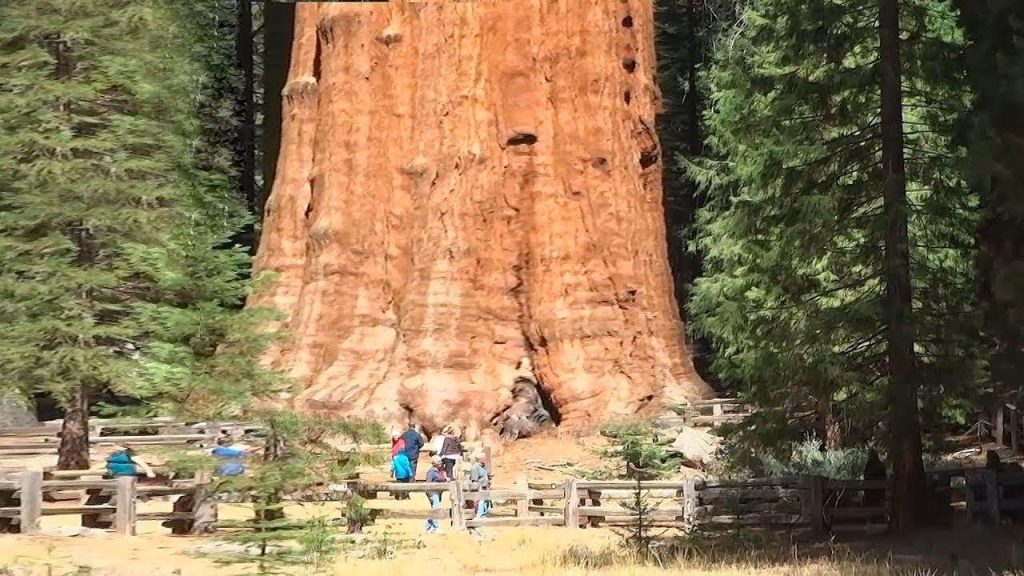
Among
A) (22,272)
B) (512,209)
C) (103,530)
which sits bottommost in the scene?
(103,530)

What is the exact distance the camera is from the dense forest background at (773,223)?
12.0m

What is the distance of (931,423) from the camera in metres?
12.5

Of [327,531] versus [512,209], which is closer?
[327,531]

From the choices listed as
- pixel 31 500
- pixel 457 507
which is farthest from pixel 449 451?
pixel 31 500

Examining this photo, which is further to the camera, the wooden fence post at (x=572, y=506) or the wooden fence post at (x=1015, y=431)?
the wooden fence post at (x=1015, y=431)

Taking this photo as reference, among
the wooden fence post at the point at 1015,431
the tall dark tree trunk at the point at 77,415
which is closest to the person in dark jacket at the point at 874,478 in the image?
the wooden fence post at the point at 1015,431

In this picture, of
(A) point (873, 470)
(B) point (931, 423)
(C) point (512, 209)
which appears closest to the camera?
(B) point (931, 423)

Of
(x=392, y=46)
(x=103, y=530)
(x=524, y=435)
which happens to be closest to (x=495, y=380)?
(x=524, y=435)

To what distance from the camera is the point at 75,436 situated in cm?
1889

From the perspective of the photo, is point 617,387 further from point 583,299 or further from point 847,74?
point 847,74

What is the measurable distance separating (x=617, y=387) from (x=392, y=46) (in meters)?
9.87

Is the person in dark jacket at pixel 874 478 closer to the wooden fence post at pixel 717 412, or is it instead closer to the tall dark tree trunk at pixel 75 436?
the wooden fence post at pixel 717 412

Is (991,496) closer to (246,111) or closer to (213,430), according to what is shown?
(213,430)

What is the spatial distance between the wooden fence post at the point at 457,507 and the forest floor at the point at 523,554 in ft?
1.33
